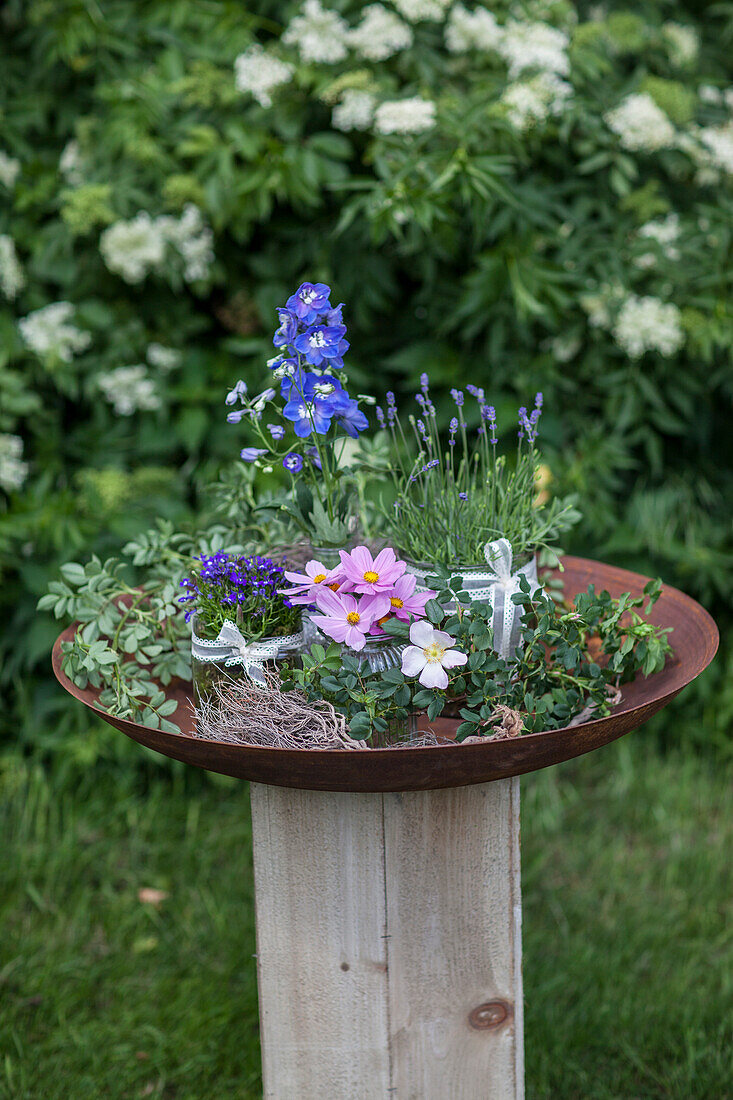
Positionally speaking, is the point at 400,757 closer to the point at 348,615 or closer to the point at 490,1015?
the point at 348,615

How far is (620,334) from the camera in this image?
2.58 metres

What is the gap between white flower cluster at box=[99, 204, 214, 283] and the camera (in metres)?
2.56

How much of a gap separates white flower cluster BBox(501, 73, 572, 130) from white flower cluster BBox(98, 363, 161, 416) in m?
1.14

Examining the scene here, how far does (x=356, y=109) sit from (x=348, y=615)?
5.31 feet

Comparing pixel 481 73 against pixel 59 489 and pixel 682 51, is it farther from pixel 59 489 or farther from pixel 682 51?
pixel 59 489

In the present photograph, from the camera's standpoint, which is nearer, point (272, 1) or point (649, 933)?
point (649, 933)

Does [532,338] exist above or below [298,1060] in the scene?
above

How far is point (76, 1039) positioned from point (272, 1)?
2.56m

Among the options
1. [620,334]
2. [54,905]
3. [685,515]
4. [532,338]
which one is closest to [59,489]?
[54,905]

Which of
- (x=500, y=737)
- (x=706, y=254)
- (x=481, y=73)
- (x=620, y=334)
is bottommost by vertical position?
(x=500, y=737)

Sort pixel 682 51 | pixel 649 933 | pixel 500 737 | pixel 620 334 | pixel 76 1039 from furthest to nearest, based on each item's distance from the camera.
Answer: pixel 682 51, pixel 620 334, pixel 649 933, pixel 76 1039, pixel 500 737

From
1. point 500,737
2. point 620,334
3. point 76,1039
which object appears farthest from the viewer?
point 620,334

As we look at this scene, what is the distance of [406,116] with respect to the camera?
227 centimetres

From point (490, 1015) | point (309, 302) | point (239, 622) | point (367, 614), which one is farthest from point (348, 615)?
point (490, 1015)
